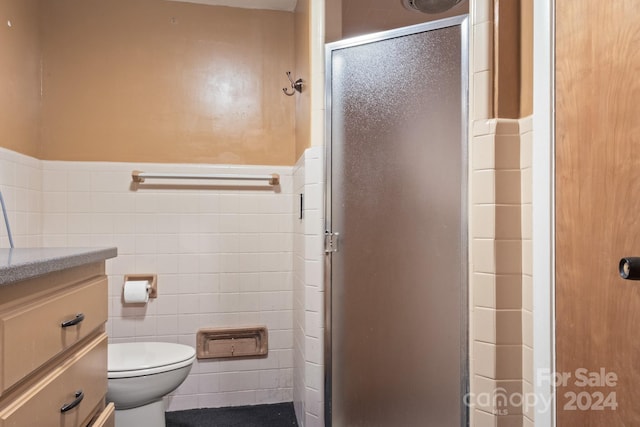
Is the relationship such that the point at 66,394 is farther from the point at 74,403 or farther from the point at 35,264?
the point at 35,264

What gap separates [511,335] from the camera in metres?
1.20

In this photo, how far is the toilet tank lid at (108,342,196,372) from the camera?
5.30 ft

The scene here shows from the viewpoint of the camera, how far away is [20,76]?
187 centimetres

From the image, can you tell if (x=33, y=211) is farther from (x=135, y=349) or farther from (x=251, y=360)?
(x=251, y=360)

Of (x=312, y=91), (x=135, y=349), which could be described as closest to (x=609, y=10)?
(x=312, y=91)

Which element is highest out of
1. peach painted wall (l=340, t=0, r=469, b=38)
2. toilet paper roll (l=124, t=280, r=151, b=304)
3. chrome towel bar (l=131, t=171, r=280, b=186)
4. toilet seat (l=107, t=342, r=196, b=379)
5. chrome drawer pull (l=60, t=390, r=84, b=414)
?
peach painted wall (l=340, t=0, r=469, b=38)

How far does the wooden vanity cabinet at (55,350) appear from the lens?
705 millimetres

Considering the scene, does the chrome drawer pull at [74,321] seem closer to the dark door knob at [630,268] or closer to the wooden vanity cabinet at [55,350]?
the wooden vanity cabinet at [55,350]

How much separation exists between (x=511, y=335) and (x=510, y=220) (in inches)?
13.5

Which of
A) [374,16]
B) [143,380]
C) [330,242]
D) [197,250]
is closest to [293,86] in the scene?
[374,16]

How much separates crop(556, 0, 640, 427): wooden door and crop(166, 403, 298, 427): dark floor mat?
1.48 m

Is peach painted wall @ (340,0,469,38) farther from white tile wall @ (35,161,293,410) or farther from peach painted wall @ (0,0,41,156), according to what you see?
peach painted wall @ (0,0,41,156)

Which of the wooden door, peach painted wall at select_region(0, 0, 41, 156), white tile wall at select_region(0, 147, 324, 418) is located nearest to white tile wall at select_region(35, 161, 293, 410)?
white tile wall at select_region(0, 147, 324, 418)

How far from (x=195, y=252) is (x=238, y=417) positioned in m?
0.90
